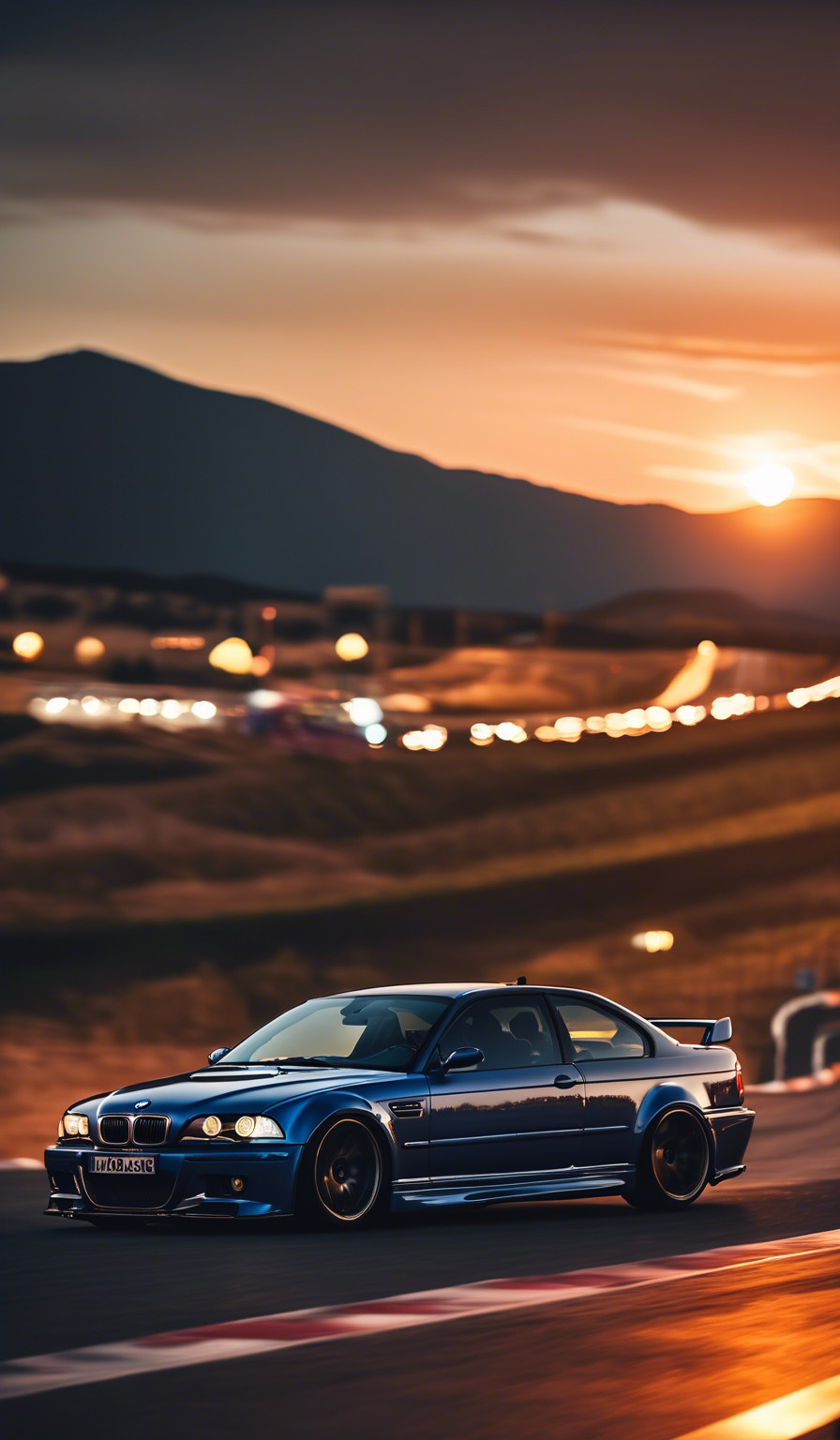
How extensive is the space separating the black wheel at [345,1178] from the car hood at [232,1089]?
0.24 metres

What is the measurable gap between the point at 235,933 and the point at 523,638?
145 feet

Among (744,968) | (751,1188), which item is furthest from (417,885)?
(751,1188)

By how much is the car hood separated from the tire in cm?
24

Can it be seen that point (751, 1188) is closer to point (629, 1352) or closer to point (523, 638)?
point (629, 1352)

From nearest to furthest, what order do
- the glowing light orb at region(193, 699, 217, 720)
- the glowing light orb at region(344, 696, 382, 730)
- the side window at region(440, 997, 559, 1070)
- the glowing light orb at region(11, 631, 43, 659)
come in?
the side window at region(440, 997, 559, 1070) < the glowing light orb at region(11, 631, 43, 659) < the glowing light orb at region(344, 696, 382, 730) < the glowing light orb at region(193, 699, 217, 720)

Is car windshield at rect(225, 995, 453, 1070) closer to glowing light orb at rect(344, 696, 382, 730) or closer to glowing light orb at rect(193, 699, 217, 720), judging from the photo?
glowing light orb at rect(344, 696, 382, 730)

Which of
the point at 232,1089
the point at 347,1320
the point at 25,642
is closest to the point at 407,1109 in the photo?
the point at 232,1089

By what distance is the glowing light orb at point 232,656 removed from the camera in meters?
146

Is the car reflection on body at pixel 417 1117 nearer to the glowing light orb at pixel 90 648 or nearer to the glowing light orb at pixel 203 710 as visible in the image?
the glowing light orb at pixel 90 648

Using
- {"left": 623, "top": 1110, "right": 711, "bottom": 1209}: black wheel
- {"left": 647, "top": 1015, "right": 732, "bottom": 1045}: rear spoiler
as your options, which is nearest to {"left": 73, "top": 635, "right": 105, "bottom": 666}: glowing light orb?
{"left": 647, "top": 1015, "right": 732, "bottom": 1045}: rear spoiler

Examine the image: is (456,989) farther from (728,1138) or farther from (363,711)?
(363,711)

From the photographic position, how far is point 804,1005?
36.8 meters

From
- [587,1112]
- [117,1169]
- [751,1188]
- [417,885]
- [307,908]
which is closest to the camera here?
[117,1169]

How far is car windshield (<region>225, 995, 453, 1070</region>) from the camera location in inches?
440
